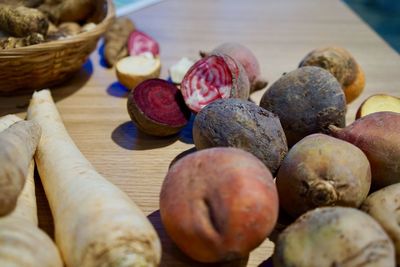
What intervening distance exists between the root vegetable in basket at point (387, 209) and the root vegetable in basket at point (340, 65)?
67 cm

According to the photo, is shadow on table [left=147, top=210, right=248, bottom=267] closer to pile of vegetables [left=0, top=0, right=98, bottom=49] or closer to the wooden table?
A: the wooden table

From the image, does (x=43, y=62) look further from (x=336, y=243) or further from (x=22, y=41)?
(x=336, y=243)

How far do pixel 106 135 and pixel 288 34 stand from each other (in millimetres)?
1350

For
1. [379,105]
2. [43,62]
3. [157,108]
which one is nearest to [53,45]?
[43,62]

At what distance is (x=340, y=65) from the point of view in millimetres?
1523

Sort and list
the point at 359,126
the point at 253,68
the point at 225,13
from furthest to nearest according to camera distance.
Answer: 1. the point at 225,13
2. the point at 253,68
3. the point at 359,126

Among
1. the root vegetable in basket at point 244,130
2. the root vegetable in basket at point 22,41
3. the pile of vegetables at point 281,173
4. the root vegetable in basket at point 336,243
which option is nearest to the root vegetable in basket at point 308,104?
the pile of vegetables at point 281,173

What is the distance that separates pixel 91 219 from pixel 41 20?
984mm

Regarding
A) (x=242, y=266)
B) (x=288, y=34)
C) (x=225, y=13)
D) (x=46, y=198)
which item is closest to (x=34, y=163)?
(x=46, y=198)

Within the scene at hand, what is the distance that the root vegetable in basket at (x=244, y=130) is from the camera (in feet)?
3.51

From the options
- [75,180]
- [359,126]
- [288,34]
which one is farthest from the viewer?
[288,34]

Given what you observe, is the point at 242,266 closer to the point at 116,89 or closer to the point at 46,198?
the point at 46,198

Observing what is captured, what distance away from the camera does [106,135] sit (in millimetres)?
1439

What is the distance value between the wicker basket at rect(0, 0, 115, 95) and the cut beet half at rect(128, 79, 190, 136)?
12.3 inches
